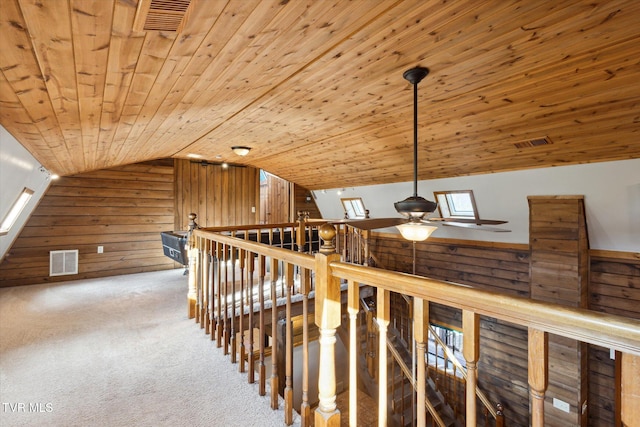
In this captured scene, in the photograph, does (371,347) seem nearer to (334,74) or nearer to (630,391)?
(334,74)

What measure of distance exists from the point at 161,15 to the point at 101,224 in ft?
18.7

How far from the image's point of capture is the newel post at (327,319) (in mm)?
1307

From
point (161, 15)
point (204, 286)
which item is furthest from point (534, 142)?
point (204, 286)

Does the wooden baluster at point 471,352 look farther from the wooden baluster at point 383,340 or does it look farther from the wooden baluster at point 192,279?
the wooden baluster at point 192,279

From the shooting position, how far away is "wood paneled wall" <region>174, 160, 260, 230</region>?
6270 mm

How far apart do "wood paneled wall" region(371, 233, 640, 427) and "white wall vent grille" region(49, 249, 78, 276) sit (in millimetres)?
5252

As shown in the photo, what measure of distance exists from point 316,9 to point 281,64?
0.65 metres

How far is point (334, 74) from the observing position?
2340mm

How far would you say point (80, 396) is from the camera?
6.30ft

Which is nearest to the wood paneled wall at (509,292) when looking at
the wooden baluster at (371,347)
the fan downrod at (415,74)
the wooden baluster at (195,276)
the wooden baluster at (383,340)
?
the wooden baluster at (371,347)

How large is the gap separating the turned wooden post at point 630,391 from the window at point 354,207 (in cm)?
615

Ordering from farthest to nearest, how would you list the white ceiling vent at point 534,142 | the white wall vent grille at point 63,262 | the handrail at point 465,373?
the white wall vent grille at point 63,262 < the handrail at point 465,373 < the white ceiling vent at point 534,142

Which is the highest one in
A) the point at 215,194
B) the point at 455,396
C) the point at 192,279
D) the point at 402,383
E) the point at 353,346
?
the point at 215,194

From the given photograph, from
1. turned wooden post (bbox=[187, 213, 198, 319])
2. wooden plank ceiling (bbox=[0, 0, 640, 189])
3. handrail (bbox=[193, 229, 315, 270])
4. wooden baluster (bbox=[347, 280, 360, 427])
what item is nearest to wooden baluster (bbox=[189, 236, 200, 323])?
turned wooden post (bbox=[187, 213, 198, 319])
